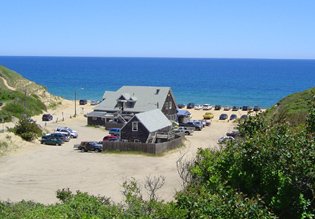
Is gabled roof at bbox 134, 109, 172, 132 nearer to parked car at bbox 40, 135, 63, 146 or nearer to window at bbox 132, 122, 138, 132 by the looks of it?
window at bbox 132, 122, 138, 132

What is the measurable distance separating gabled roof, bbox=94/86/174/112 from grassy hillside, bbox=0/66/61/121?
11.9m

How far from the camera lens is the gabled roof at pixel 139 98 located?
213ft

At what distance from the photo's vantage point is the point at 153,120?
54.1m

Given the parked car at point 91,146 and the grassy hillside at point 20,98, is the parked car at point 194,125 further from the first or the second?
the grassy hillside at point 20,98

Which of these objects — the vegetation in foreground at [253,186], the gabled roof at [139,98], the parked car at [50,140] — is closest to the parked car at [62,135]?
the parked car at [50,140]

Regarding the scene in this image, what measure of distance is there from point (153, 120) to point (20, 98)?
107ft

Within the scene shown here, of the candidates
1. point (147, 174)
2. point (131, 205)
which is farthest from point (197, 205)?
point (147, 174)

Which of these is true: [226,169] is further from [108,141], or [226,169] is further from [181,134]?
[181,134]

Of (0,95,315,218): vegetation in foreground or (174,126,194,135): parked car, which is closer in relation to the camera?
(0,95,315,218): vegetation in foreground

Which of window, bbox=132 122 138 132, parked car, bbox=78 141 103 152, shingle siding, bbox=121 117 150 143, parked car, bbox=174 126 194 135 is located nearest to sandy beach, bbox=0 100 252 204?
parked car, bbox=78 141 103 152

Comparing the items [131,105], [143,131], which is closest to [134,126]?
[143,131]

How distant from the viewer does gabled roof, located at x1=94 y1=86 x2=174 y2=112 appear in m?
65.1

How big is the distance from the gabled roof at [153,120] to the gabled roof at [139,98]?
27.2ft

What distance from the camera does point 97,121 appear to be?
6631 centimetres
